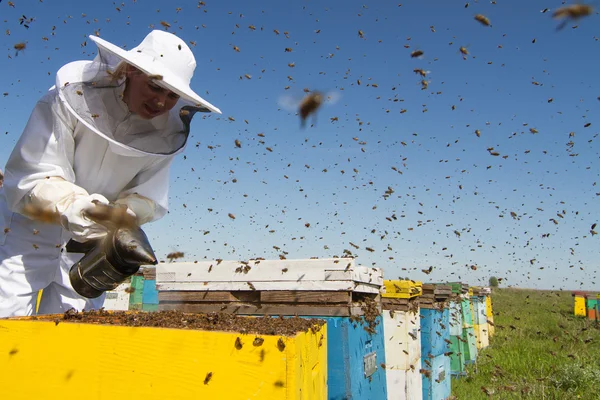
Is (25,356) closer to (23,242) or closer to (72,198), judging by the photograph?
(72,198)

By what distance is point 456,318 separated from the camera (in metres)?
7.48

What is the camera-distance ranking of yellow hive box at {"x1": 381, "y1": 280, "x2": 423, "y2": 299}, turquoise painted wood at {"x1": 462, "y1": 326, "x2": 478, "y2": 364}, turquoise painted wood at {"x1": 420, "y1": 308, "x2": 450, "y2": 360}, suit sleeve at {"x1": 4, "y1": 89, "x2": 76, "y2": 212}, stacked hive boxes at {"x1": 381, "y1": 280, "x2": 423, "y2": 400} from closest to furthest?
suit sleeve at {"x1": 4, "y1": 89, "x2": 76, "y2": 212} → stacked hive boxes at {"x1": 381, "y1": 280, "x2": 423, "y2": 400} → yellow hive box at {"x1": 381, "y1": 280, "x2": 423, "y2": 299} → turquoise painted wood at {"x1": 420, "y1": 308, "x2": 450, "y2": 360} → turquoise painted wood at {"x1": 462, "y1": 326, "x2": 478, "y2": 364}

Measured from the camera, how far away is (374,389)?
3.11 meters

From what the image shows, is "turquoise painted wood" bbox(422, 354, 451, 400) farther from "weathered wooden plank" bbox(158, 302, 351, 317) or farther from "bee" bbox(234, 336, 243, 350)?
"bee" bbox(234, 336, 243, 350)

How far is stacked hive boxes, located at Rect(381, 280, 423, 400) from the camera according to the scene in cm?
420

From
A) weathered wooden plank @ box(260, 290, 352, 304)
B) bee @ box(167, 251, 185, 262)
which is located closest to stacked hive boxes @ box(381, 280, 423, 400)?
weathered wooden plank @ box(260, 290, 352, 304)

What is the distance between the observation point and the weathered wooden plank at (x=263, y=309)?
2.83m

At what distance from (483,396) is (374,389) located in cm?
354

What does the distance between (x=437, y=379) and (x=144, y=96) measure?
177 inches

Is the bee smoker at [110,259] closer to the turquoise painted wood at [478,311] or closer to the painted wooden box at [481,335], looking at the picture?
the turquoise painted wood at [478,311]

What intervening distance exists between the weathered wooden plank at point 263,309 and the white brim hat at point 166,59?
126 centimetres

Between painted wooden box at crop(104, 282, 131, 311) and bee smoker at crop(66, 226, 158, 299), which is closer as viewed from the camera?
bee smoker at crop(66, 226, 158, 299)

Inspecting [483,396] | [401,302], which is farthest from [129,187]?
[483,396]

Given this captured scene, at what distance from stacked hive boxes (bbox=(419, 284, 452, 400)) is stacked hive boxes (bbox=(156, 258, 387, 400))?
201cm
